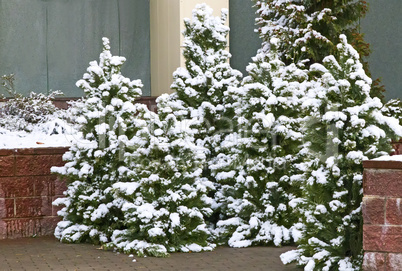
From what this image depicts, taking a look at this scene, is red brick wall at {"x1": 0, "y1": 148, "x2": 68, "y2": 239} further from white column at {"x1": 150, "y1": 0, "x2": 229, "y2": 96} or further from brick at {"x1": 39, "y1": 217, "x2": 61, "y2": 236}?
white column at {"x1": 150, "y1": 0, "x2": 229, "y2": 96}

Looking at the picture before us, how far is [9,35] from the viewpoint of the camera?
14789 millimetres

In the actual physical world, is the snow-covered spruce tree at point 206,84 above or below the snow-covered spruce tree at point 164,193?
above

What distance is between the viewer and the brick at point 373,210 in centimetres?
736

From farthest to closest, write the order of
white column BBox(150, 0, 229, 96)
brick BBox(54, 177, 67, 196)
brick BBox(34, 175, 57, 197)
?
white column BBox(150, 0, 229, 96) → brick BBox(54, 177, 67, 196) → brick BBox(34, 175, 57, 197)

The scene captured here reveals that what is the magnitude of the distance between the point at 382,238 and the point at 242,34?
860 centimetres

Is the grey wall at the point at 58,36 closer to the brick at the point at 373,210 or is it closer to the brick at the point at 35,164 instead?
the brick at the point at 35,164

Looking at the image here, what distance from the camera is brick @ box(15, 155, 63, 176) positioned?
1038cm

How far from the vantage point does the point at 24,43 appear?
1484 cm

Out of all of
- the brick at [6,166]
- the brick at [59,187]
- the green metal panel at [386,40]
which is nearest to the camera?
the brick at [6,166]

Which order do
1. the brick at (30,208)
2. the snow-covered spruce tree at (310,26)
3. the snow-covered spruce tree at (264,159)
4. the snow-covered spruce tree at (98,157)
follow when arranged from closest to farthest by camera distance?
the snow-covered spruce tree at (264,159)
the snow-covered spruce tree at (98,157)
the brick at (30,208)
the snow-covered spruce tree at (310,26)

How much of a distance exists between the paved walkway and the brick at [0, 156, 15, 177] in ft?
3.46

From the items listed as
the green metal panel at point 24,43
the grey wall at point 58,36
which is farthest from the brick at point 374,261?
the green metal panel at point 24,43

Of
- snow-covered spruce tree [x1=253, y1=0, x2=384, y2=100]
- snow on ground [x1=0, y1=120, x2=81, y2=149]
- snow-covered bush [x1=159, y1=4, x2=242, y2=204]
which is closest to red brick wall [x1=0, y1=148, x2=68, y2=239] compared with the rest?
snow on ground [x1=0, y1=120, x2=81, y2=149]

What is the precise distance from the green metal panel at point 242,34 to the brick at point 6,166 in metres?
6.18
